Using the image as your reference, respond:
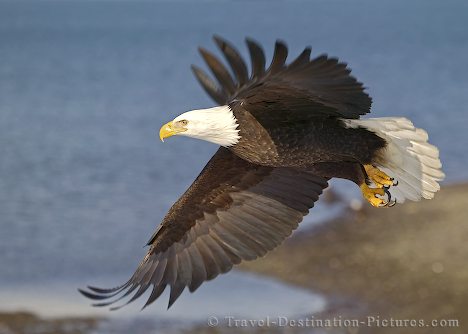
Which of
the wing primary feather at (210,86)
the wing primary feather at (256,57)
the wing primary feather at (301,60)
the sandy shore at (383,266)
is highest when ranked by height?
the sandy shore at (383,266)

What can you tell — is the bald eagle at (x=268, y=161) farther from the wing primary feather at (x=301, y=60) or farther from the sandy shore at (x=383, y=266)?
the sandy shore at (x=383, y=266)

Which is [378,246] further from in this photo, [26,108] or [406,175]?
[26,108]

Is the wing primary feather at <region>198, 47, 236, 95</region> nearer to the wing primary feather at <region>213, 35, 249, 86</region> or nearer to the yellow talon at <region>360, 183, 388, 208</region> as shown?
the wing primary feather at <region>213, 35, 249, 86</region>

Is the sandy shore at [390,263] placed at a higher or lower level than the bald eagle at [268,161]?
higher

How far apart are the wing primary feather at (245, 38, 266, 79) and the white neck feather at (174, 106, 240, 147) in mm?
454

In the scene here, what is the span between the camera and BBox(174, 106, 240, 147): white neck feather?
5016 mm

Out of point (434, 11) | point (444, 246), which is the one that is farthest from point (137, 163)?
point (434, 11)

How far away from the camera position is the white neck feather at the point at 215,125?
5016 millimetres

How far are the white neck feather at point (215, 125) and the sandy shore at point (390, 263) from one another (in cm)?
579

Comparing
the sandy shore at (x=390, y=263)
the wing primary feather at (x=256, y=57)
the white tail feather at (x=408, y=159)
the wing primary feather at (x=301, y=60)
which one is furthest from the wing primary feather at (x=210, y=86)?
the sandy shore at (x=390, y=263)

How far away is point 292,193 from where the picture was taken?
19.7ft

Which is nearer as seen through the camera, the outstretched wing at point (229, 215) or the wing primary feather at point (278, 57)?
the wing primary feather at point (278, 57)

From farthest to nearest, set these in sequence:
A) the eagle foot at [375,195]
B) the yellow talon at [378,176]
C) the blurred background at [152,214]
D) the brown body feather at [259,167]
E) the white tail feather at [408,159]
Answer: the blurred background at [152,214] < the eagle foot at [375,195] < the yellow talon at [378,176] < the white tail feather at [408,159] < the brown body feather at [259,167]

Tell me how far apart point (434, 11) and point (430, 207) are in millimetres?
71385
